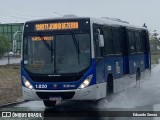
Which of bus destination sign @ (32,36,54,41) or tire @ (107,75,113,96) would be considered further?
tire @ (107,75,113,96)

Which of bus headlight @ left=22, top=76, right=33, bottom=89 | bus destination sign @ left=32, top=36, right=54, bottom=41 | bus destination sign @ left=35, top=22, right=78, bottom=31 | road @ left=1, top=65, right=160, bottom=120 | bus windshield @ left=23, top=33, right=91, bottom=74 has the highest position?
bus destination sign @ left=35, top=22, right=78, bottom=31

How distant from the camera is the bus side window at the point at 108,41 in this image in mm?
16984

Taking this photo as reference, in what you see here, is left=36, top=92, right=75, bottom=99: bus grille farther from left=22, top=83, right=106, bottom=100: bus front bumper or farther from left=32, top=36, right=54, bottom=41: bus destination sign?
left=32, top=36, right=54, bottom=41: bus destination sign

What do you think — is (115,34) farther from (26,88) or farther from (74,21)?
(26,88)

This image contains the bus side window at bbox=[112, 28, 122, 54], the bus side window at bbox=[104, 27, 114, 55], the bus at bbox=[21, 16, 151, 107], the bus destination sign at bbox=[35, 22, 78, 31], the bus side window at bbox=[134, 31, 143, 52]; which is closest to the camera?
the bus at bbox=[21, 16, 151, 107]

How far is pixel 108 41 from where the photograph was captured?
17344 millimetres

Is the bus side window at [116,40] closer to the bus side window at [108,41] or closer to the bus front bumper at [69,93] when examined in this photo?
the bus side window at [108,41]

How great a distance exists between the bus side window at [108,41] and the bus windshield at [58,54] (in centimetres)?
213

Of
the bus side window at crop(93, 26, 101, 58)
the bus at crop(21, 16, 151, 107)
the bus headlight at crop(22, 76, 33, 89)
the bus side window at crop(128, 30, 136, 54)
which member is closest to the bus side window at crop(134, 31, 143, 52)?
the bus side window at crop(128, 30, 136, 54)

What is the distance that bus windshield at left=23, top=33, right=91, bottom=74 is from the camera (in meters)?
14.8

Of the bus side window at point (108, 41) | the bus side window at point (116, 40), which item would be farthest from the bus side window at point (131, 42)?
the bus side window at point (108, 41)

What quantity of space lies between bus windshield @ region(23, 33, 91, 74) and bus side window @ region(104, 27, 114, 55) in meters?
2.13

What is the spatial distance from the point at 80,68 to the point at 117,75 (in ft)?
12.6

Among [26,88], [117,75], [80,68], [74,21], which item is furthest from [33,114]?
[117,75]
